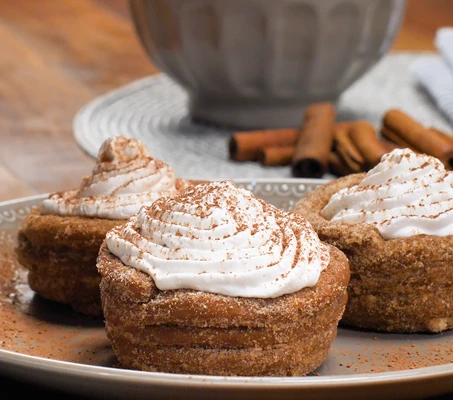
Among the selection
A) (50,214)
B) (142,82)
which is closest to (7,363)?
(50,214)

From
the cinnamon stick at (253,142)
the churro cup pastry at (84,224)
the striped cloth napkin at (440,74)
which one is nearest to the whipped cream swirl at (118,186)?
the churro cup pastry at (84,224)

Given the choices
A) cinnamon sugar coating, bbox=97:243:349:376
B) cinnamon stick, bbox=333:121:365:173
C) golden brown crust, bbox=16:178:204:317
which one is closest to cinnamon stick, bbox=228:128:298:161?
cinnamon stick, bbox=333:121:365:173

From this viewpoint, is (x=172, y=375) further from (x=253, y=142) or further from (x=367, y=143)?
(x=253, y=142)

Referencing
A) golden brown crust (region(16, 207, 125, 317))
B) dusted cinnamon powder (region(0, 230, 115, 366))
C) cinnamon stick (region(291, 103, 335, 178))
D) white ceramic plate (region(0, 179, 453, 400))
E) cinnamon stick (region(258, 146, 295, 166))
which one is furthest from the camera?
cinnamon stick (region(258, 146, 295, 166))

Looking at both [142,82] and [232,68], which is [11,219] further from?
[142,82]

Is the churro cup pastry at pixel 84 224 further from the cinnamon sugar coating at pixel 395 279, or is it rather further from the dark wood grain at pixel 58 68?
the dark wood grain at pixel 58 68

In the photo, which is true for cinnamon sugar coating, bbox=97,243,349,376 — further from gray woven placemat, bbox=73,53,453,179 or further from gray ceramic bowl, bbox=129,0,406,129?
gray ceramic bowl, bbox=129,0,406,129
